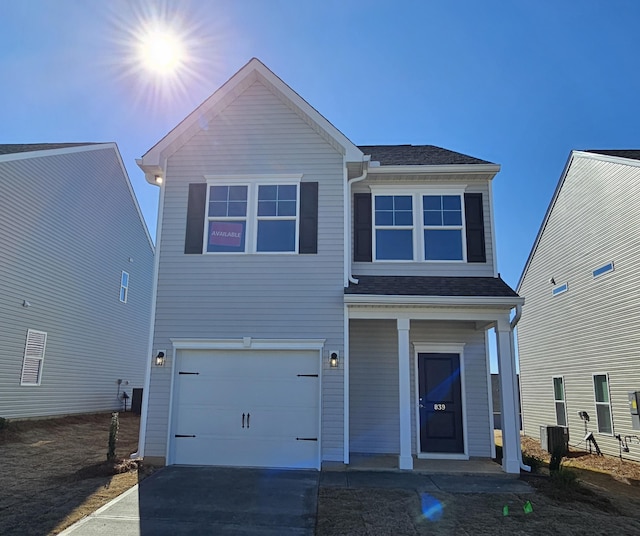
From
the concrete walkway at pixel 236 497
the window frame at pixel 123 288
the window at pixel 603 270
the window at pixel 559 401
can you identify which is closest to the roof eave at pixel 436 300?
the concrete walkway at pixel 236 497

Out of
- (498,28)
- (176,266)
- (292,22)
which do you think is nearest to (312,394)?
(176,266)

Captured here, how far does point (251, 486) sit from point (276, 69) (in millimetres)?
7770

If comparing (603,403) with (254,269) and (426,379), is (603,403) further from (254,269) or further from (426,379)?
(254,269)

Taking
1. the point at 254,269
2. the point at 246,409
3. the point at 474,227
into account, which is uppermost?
the point at 474,227

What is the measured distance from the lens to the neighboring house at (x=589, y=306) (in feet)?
40.0

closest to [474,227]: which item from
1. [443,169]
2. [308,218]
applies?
[443,169]

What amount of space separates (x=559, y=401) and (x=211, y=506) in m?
12.7

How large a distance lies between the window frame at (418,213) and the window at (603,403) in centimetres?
627

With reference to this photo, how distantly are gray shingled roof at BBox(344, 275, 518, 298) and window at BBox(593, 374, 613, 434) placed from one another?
18.8 feet

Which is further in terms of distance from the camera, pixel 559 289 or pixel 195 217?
pixel 559 289

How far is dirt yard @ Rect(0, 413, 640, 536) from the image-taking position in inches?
231

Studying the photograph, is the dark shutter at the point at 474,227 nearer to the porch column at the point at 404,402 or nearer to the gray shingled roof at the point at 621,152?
the porch column at the point at 404,402

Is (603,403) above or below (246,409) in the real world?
above

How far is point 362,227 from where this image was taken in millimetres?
10570
